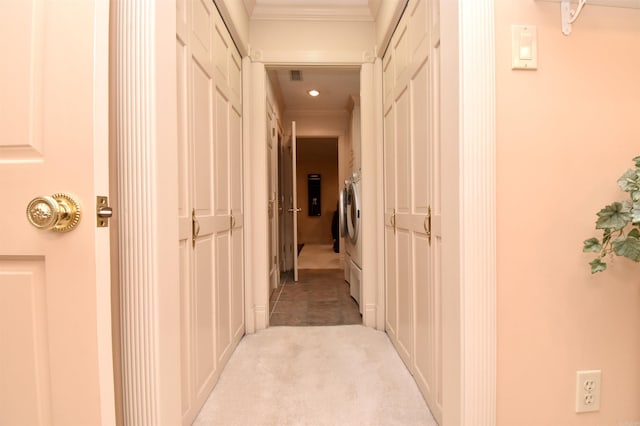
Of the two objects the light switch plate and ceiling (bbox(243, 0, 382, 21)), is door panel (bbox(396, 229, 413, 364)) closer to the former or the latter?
the light switch plate

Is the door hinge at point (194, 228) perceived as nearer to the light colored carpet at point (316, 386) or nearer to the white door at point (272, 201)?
the light colored carpet at point (316, 386)

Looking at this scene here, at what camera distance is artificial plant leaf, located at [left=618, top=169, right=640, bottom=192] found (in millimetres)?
857

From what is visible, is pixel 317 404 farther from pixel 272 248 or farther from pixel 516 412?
pixel 272 248

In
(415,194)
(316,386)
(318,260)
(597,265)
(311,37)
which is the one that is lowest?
(318,260)

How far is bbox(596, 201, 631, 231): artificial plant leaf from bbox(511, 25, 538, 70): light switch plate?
0.49m

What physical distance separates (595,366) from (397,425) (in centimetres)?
78

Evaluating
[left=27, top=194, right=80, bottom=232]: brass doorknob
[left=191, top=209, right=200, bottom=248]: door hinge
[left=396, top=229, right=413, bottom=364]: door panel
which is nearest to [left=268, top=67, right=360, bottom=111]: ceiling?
[left=396, top=229, right=413, bottom=364]: door panel

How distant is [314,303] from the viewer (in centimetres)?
312

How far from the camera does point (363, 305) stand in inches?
97.7

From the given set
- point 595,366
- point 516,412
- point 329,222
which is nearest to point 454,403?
point 516,412

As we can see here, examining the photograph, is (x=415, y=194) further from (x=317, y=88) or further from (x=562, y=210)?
(x=317, y=88)

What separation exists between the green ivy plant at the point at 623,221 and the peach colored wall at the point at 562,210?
0.08 metres

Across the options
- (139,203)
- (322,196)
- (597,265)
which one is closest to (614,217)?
(597,265)

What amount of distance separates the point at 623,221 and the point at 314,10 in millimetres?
2403
